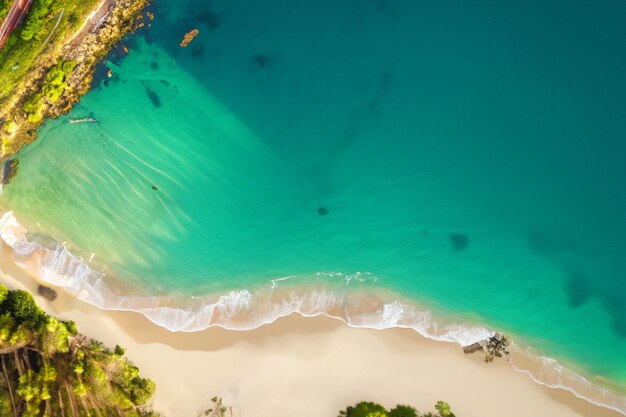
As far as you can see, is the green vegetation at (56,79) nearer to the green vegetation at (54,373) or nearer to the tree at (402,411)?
the green vegetation at (54,373)

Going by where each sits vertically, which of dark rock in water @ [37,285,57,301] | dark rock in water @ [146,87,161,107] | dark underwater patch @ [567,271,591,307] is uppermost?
dark rock in water @ [146,87,161,107]

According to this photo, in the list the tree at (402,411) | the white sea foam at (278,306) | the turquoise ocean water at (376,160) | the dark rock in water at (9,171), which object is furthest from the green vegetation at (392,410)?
the dark rock in water at (9,171)

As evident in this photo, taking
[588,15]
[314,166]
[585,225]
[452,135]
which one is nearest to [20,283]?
[314,166]

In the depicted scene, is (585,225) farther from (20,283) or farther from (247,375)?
(20,283)

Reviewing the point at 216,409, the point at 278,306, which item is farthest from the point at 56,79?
the point at 216,409

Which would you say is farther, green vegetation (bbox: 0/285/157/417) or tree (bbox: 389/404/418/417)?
tree (bbox: 389/404/418/417)

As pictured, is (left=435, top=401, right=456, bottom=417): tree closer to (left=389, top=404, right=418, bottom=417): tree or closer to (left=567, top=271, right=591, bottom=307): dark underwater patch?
(left=389, top=404, right=418, bottom=417): tree

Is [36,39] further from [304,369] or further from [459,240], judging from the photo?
[459,240]

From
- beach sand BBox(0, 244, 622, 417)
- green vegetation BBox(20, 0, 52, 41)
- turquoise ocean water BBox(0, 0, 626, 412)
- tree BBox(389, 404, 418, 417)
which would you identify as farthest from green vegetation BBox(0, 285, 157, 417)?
green vegetation BBox(20, 0, 52, 41)
